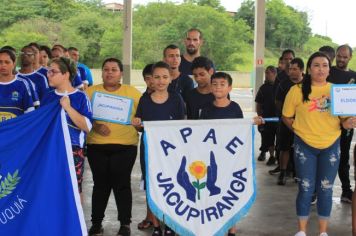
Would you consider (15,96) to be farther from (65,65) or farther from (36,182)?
(36,182)

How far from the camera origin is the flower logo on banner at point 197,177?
147 inches

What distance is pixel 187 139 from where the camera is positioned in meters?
3.74

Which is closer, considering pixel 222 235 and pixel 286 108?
pixel 222 235

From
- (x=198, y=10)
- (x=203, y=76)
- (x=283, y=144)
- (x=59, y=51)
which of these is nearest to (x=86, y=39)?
(x=198, y=10)

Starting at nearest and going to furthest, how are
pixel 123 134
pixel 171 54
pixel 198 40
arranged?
pixel 123 134 → pixel 171 54 → pixel 198 40

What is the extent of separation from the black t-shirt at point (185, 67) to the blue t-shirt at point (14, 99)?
159cm

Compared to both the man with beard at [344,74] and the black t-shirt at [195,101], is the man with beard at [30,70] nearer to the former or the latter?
the black t-shirt at [195,101]

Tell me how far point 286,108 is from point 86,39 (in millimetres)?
13388

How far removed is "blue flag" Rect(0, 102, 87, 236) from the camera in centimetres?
337

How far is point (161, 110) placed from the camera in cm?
403

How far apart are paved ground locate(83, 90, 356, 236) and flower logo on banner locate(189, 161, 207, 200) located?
98cm

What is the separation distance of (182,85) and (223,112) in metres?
0.83

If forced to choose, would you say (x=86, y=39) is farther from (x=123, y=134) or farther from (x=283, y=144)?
(x=123, y=134)

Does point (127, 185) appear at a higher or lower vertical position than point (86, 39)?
lower
